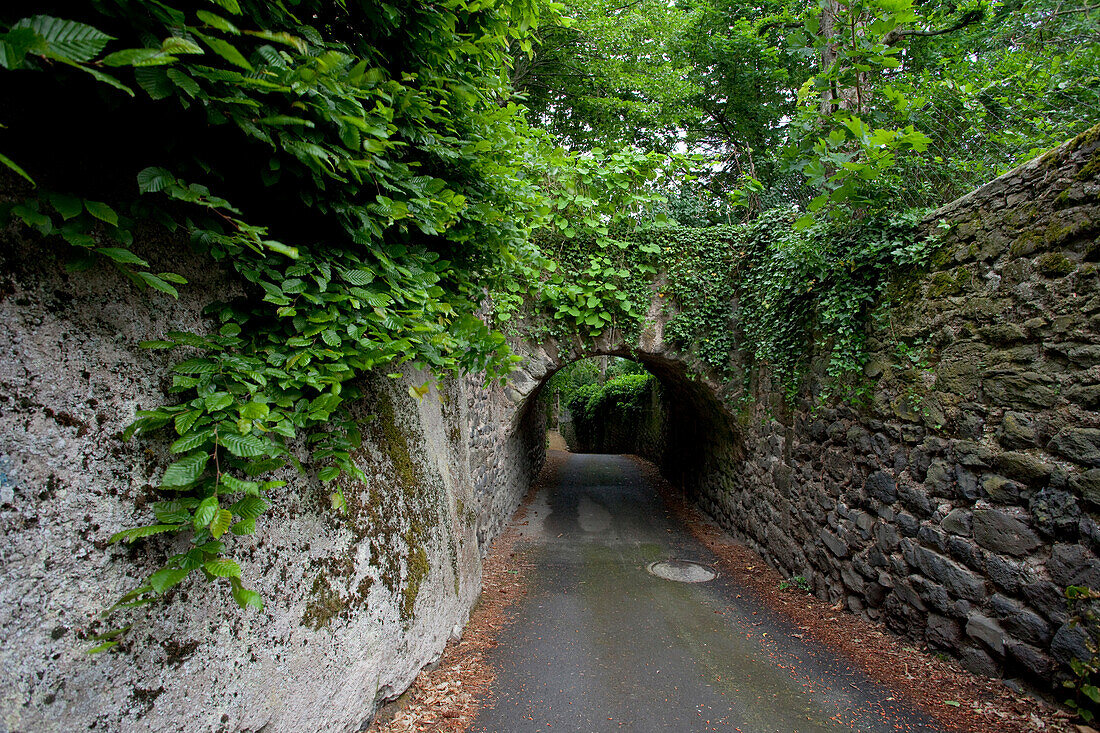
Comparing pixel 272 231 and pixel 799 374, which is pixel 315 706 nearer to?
pixel 272 231

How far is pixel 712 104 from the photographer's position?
11930 mm

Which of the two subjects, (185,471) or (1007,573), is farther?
(1007,573)

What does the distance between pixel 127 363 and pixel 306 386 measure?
57cm

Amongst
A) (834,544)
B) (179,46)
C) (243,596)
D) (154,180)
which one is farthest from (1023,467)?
(154,180)

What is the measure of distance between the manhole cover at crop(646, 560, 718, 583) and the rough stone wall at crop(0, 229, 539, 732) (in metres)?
3.48

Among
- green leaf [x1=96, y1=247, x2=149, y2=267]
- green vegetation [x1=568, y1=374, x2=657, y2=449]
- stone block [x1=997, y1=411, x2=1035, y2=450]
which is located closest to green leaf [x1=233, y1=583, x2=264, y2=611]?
green leaf [x1=96, y1=247, x2=149, y2=267]

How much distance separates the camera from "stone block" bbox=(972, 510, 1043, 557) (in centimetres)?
266

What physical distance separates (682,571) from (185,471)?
511 cm

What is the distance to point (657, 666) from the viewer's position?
130 inches

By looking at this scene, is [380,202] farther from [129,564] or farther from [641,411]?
[641,411]

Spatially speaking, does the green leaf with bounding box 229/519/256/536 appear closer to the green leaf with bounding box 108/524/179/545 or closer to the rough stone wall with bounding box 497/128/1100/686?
the green leaf with bounding box 108/524/179/545

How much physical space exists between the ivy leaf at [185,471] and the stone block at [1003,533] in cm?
420

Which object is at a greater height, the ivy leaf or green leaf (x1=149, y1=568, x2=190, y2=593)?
the ivy leaf

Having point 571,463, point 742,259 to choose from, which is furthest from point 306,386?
point 571,463
